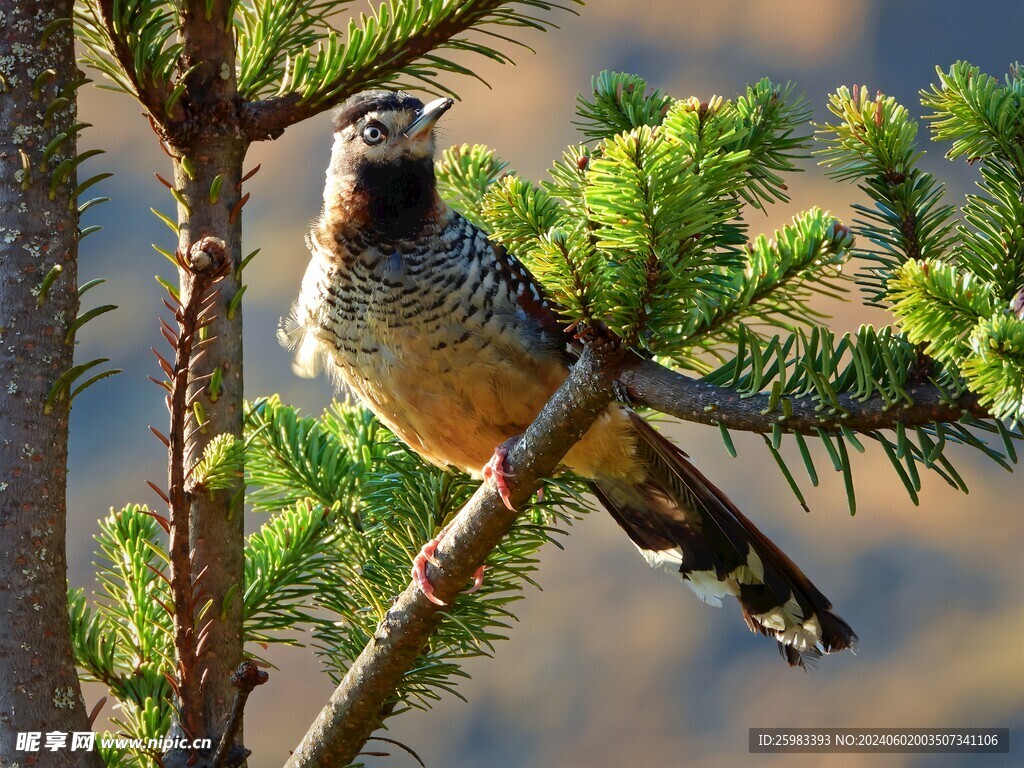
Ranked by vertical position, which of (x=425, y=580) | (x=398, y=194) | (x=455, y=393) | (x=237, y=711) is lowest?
(x=237, y=711)

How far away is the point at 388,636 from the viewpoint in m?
0.68

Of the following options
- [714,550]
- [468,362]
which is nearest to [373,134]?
[468,362]

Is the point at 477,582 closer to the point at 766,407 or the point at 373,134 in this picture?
the point at 766,407

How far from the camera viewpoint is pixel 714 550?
1054 millimetres

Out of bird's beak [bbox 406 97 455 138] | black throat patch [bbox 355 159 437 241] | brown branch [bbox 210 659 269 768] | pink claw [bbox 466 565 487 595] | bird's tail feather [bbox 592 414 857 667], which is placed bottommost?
brown branch [bbox 210 659 269 768]

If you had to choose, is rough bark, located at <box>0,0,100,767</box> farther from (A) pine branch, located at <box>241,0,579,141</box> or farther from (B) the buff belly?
(B) the buff belly

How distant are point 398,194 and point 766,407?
662 mm

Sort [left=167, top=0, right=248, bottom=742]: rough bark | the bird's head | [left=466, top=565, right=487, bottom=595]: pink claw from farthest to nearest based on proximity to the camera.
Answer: the bird's head, [left=466, top=565, right=487, bottom=595]: pink claw, [left=167, top=0, right=248, bottom=742]: rough bark

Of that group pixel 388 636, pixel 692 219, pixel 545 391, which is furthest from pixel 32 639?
pixel 545 391

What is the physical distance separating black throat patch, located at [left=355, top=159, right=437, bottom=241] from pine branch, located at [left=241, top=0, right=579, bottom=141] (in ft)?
0.96

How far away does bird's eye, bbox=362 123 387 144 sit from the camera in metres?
1.12

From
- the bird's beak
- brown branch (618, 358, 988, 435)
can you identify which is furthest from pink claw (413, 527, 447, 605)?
the bird's beak

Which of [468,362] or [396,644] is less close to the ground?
[468,362]

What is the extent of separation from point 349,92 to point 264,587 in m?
0.38
